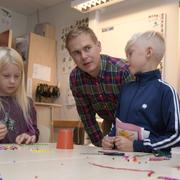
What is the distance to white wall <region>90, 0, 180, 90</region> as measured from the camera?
2904 millimetres

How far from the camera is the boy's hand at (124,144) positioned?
1.21m

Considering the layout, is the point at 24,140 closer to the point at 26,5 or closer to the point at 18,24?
the point at 26,5

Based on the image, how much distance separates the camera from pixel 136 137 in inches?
48.9

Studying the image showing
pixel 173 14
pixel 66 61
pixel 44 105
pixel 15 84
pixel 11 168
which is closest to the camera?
pixel 11 168

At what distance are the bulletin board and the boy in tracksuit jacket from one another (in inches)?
61.3

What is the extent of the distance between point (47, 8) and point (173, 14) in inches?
81.7

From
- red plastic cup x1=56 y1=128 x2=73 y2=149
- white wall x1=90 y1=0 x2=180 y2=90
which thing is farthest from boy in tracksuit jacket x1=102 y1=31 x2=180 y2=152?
white wall x1=90 y1=0 x2=180 y2=90

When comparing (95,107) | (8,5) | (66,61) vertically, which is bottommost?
(95,107)

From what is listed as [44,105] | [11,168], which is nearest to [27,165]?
[11,168]

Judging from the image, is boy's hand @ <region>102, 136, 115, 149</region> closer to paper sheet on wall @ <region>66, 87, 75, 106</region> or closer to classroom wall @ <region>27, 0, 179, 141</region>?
classroom wall @ <region>27, 0, 179, 141</region>

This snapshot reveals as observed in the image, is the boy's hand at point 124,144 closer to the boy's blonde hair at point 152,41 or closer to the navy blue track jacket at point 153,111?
the navy blue track jacket at point 153,111

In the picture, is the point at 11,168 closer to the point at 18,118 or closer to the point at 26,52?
the point at 18,118

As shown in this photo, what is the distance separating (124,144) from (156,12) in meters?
2.23

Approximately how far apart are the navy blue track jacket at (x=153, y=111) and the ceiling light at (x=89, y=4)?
2.18 meters
